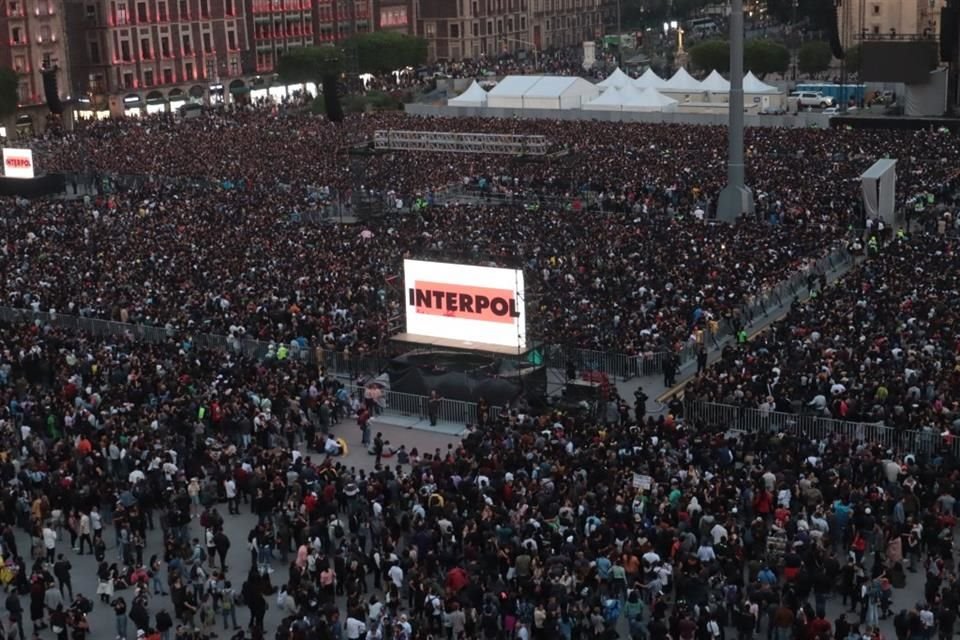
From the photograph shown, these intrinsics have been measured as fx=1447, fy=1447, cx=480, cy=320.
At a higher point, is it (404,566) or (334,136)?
(334,136)

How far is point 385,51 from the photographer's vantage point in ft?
386

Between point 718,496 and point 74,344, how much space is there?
2010 centimetres

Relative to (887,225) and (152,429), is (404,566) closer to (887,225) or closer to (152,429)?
(152,429)

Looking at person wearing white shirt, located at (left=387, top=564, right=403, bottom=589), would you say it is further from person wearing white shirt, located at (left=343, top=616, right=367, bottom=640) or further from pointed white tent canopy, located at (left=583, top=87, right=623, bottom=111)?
pointed white tent canopy, located at (left=583, top=87, right=623, bottom=111)

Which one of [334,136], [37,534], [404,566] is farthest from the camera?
[334,136]

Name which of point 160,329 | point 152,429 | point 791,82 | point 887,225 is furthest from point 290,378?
point 791,82

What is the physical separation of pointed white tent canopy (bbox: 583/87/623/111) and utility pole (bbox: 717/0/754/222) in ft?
83.5

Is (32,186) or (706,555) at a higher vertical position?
(32,186)

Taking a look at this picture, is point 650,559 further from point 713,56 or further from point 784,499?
point 713,56

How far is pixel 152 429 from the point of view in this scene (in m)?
30.5

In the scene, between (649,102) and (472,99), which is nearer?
(649,102)

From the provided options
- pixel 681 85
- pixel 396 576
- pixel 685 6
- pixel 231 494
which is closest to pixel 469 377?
pixel 231 494

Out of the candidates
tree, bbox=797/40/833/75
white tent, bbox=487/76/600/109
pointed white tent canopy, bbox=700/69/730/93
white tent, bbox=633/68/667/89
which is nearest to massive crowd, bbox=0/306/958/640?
pointed white tent canopy, bbox=700/69/730/93

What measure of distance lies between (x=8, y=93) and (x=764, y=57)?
51.1 metres
